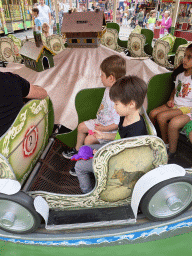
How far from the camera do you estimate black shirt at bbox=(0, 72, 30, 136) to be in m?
0.87

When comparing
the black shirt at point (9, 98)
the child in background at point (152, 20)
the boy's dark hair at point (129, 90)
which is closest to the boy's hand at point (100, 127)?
the boy's dark hair at point (129, 90)

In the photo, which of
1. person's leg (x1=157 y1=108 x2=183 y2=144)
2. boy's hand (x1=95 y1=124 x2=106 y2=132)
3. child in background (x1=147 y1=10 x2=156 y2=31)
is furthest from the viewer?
child in background (x1=147 y1=10 x2=156 y2=31)

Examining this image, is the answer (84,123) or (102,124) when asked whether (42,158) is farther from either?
(102,124)

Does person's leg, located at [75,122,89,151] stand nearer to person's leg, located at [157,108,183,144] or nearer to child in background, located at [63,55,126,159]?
child in background, located at [63,55,126,159]

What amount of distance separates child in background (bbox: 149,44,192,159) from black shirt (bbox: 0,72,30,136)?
1.02 metres

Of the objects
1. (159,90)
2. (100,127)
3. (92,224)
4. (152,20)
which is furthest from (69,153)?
(152,20)

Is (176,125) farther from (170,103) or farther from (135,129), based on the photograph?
(135,129)

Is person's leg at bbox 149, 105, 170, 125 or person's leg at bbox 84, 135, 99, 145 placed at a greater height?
person's leg at bbox 149, 105, 170, 125

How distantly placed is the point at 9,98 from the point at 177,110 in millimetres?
1172

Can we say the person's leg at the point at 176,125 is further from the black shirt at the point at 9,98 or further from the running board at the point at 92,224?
the black shirt at the point at 9,98

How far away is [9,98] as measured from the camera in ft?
2.98

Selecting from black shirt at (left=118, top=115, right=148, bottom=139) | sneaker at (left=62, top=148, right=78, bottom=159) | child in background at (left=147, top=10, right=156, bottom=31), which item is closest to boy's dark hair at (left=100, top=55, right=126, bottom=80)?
black shirt at (left=118, top=115, right=148, bottom=139)

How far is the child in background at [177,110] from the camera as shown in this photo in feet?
4.50

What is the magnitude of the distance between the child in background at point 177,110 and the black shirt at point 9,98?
3.35 ft
